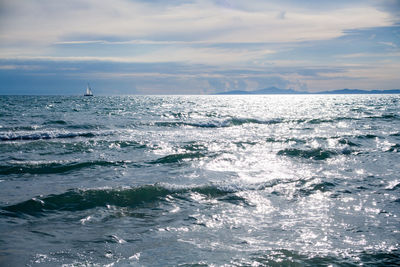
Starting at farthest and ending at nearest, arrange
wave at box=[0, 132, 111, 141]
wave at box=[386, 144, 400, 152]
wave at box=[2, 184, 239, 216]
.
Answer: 1. wave at box=[0, 132, 111, 141]
2. wave at box=[386, 144, 400, 152]
3. wave at box=[2, 184, 239, 216]

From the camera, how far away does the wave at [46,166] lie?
1030 centimetres

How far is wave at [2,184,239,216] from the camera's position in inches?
266

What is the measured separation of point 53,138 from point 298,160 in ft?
A: 46.6

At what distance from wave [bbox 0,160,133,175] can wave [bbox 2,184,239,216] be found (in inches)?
128

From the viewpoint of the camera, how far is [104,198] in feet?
24.2

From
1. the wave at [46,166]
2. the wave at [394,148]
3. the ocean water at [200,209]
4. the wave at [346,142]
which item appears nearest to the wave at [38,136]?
the ocean water at [200,209]

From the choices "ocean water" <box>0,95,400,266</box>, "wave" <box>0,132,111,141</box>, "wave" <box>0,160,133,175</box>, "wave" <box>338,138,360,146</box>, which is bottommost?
"ocean water" <box>0,95,400,266</box>

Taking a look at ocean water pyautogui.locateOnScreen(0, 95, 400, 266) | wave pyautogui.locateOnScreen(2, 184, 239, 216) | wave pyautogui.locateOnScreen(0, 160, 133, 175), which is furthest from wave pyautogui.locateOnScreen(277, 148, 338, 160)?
wave pyautogui.locateOnScreen(0, 160, 133, 175)

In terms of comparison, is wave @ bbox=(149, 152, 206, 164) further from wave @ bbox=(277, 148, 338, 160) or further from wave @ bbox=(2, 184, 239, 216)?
wave @ bbox=(2, 184, 239, 216)

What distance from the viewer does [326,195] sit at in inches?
299

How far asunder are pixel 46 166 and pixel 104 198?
471 cm

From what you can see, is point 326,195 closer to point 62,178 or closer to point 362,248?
point 362,248

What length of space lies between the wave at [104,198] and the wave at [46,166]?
3252 mm

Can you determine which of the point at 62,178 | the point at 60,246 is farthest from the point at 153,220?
the point at 62,178
